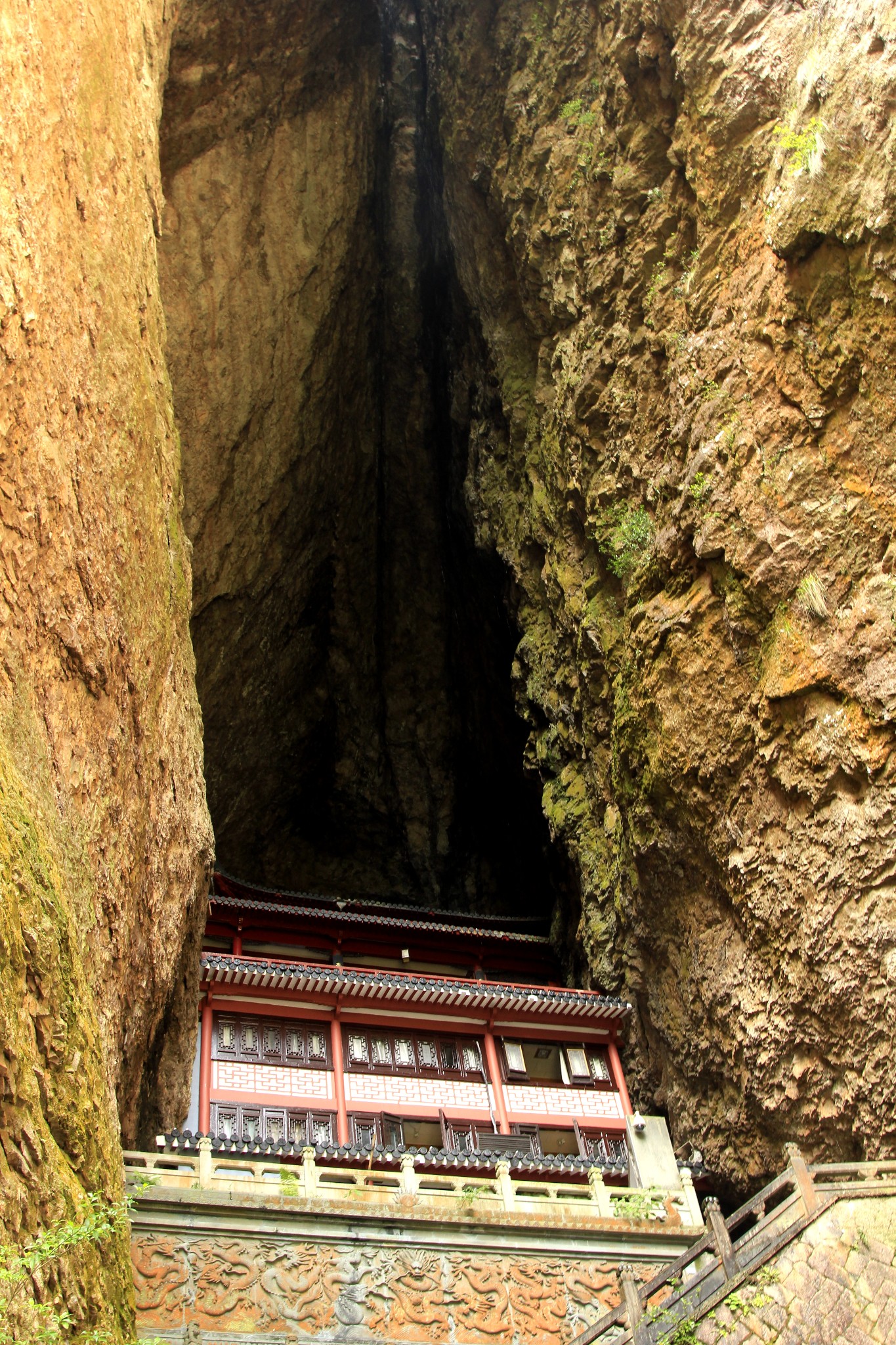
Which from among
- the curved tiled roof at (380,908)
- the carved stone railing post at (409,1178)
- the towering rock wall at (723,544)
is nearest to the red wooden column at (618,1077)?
the towering rock wall at (723,544)

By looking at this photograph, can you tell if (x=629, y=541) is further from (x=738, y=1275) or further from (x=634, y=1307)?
(x=634, y=1307)

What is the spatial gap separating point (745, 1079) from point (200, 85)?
2112 centimetres

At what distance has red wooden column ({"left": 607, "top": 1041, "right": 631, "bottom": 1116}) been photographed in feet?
59.2

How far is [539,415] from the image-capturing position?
2198 centimetres

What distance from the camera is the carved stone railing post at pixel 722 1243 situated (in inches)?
410

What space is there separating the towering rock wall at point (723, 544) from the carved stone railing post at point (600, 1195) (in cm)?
206

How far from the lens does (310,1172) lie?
13.3 m

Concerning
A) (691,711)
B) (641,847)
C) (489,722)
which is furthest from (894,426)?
(489,722)

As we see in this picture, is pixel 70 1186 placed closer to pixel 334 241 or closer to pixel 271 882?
pixel 271 882

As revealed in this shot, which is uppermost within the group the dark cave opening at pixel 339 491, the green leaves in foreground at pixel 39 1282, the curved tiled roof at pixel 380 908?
the dark cave opening at pixel 339 491

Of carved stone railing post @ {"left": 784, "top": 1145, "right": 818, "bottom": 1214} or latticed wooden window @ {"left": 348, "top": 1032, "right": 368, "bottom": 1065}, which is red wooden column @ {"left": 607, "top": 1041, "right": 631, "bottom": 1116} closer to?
latticed wooden window @ {"left": 348, "top": 1032, "right": 368, "bottom": 1065}

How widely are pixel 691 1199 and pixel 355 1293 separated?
4937mm

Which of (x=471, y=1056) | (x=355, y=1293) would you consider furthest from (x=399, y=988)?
(x=355, y=1293)

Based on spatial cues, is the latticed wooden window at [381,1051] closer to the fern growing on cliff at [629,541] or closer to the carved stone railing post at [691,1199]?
the carved stone railing post at [691,1199]
